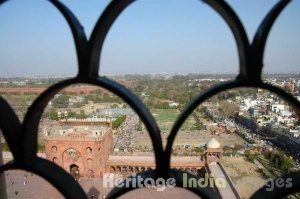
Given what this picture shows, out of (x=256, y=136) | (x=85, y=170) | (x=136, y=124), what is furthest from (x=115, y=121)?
(x=85, y=170)

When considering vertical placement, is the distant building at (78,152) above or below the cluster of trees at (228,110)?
above

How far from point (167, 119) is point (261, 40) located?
1735 centimetres

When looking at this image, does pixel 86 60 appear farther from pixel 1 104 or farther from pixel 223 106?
pixel 223 106

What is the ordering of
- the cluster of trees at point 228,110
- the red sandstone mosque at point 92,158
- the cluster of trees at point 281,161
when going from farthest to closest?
the cluster of trees at point 228,110 < the cluster of trees at point 281,161 < the red sandstone mosque at point 92,158

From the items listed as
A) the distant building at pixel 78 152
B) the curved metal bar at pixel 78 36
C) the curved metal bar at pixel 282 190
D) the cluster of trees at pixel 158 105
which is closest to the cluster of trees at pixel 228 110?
the cluster of trees at pixel 158 105

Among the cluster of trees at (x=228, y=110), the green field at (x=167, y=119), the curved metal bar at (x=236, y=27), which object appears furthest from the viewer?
the cluster of trees at (x=228, y=110)

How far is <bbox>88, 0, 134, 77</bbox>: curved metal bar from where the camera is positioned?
0.49 metres

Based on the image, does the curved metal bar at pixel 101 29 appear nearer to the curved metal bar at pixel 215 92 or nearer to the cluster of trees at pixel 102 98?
the curved metal bar at pixel 215 92

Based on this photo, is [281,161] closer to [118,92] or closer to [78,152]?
[78,152]

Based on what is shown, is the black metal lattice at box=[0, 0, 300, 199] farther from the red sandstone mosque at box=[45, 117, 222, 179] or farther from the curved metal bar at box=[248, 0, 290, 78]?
the red sandstone mosque at box=[45, 117, 222, 179]

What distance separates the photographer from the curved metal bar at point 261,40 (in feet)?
1.57

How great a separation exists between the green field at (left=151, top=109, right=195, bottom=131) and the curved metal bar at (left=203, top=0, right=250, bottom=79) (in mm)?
13411

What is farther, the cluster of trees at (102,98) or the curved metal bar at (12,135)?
the cluster of trees at (102,98)

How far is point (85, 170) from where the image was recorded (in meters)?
7.70
